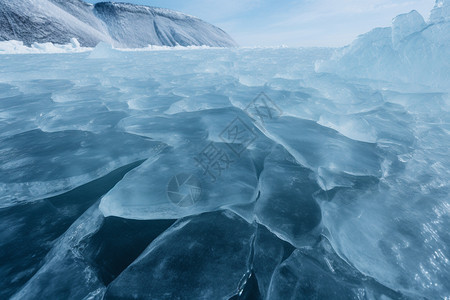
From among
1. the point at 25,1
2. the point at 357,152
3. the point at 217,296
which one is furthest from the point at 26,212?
the point at 25,1

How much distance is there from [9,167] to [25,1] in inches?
1384

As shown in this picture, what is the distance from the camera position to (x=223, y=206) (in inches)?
53.8

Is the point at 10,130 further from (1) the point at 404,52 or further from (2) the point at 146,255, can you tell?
(1) the point at 404,52

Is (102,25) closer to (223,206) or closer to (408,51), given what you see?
(408,51)

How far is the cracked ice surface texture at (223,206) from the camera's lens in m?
1.02

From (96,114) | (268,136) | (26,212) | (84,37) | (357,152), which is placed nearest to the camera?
(26,212)

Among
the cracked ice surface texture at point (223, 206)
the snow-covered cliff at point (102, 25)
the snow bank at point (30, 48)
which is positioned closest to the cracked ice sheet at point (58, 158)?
the cracked ice surface texture at point (223, 206)

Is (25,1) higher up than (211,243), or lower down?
higher up

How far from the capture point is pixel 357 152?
6.79 ft

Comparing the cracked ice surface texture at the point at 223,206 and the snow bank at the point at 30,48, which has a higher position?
the snow bank at the point at 30,48

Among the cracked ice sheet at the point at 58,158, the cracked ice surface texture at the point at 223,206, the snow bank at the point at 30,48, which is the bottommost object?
the cracked ice surface texture at the point at 223,206

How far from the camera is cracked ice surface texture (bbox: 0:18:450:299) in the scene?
1.02 meters

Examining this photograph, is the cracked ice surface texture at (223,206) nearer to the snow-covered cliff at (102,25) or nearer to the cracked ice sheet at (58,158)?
the cracked ice sheet at (58,158)

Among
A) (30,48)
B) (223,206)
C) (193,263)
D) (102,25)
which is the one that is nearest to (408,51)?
(223,206)
